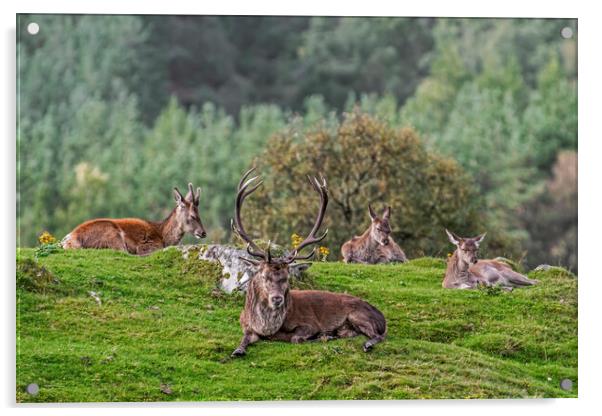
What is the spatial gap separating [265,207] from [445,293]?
10.6 m

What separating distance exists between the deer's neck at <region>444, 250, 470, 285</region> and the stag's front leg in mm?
3773

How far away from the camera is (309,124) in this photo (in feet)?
112

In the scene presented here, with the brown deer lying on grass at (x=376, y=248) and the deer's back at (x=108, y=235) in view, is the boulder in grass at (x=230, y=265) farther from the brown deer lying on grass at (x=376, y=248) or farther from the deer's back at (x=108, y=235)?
the brown deer lying on grass at (x=376, y=248)

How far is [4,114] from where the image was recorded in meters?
14.1

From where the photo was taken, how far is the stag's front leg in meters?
14.5

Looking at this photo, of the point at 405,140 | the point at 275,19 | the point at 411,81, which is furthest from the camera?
the point at 411,81

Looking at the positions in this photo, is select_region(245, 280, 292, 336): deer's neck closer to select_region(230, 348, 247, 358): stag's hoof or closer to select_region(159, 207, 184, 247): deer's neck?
select_region(230, 348, 247, 358): stag's hoof

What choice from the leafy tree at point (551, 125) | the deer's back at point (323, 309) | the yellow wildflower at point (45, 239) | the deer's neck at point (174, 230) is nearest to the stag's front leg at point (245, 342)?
the deer's back at point (323, 309)

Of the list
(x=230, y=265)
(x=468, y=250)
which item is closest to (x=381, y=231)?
(x=468, y=250)

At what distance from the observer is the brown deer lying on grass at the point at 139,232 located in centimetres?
1839

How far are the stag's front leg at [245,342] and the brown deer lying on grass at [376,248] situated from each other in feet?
18.1

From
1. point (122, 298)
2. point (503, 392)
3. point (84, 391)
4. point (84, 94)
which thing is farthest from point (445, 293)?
point (84, 94)

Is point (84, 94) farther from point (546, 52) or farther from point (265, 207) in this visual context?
point (265, 207)

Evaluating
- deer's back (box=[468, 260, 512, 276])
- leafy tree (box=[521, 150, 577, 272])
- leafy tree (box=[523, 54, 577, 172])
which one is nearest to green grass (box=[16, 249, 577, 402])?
deer's back (box=[468, 260, 512, 276])
